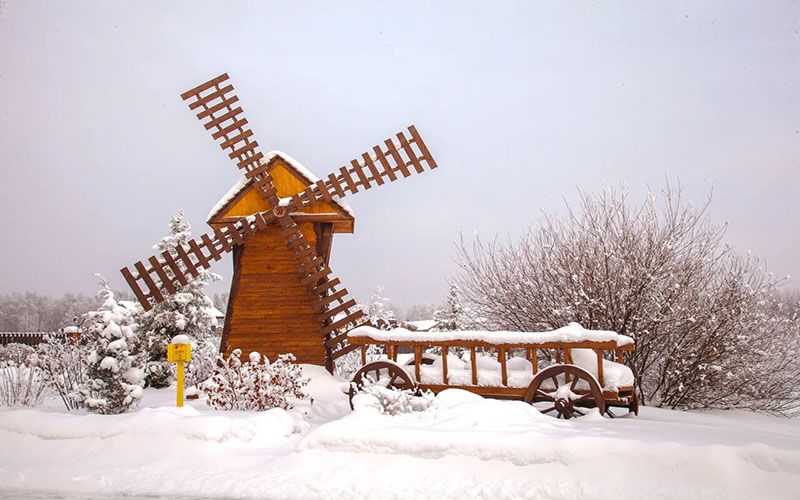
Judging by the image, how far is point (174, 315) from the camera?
18.1 meters

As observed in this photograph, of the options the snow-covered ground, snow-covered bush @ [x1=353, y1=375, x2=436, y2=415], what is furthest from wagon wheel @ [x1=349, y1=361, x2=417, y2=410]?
the snow-covered ground

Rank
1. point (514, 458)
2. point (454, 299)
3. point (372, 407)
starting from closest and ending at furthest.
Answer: point (514, 458) < point (372, 407) < point (454, 299)

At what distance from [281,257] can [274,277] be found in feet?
1.75

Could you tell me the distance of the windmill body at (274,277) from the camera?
15.3 metres

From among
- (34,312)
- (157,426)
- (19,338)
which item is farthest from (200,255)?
(34,312)

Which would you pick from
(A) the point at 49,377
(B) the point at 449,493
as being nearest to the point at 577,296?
(B) the point at 449,493

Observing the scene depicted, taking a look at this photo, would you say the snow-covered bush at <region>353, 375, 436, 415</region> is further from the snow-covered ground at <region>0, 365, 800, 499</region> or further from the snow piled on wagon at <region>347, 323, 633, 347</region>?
the snow piled on wagon at <region>347, 323, 633, 347</region>

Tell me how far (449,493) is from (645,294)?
382 inches

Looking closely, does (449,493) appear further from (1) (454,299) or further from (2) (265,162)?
(1) (454,299)

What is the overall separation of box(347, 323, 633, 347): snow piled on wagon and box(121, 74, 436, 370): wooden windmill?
13.4 feet

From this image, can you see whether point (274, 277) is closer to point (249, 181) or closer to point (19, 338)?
point (249, 181)

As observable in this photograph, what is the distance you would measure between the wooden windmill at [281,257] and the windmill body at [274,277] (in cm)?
2

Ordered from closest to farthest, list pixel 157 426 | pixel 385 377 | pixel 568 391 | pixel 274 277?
pixel 157 426 → pixel 568 391 → pixel 385 377 → pixel 274 277

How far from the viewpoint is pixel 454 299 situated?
23078 millimetres
